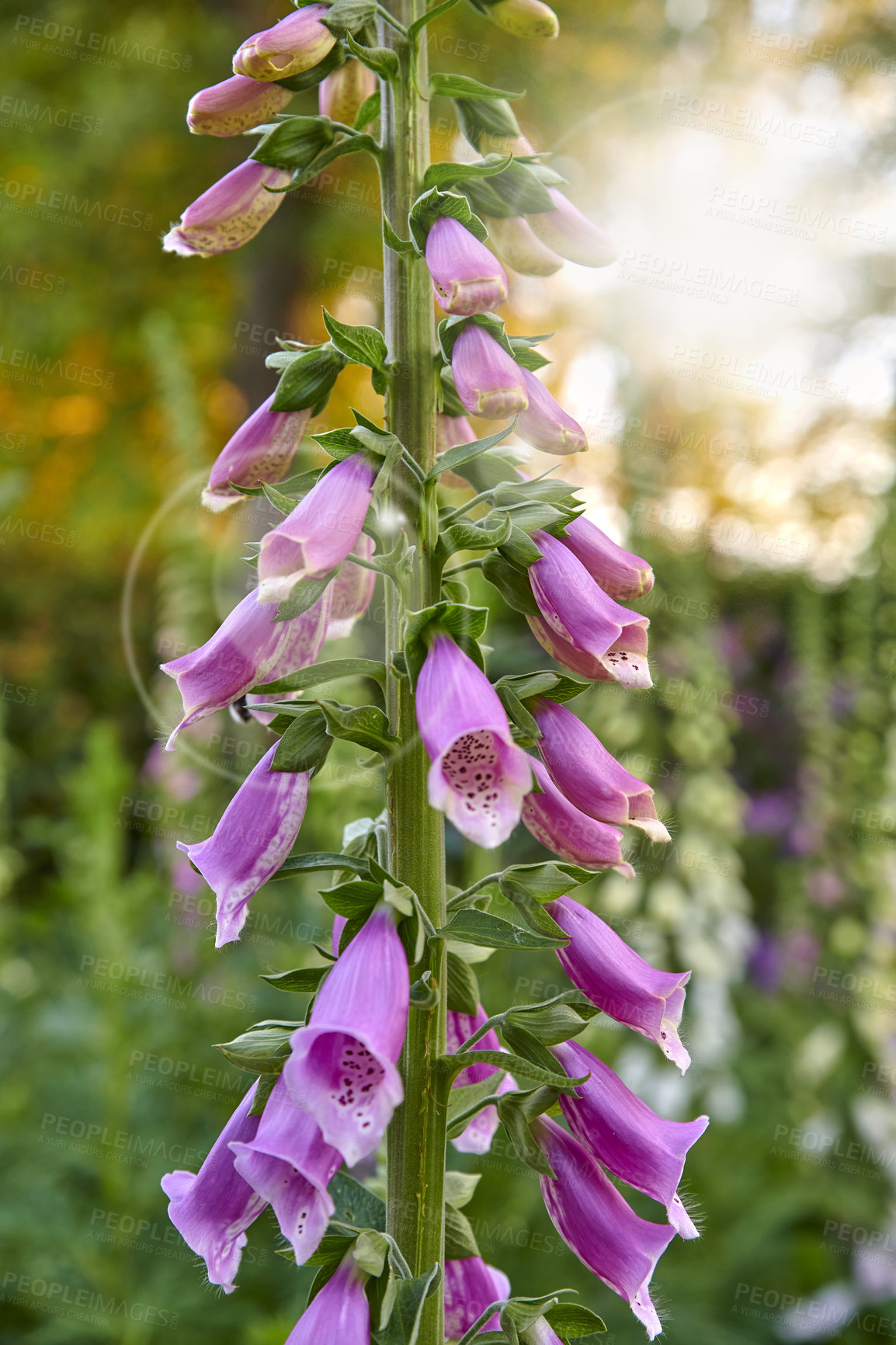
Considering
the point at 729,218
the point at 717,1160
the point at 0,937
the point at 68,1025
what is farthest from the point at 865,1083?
the point at 729,218

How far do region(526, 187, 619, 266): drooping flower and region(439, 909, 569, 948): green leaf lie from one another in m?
0.73

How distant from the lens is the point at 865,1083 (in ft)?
14.3

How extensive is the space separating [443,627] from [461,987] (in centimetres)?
39

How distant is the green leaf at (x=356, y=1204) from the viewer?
106cm

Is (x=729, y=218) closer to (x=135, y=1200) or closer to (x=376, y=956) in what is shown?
(x=135, y=1200)

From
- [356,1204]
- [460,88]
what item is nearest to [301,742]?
[356,1204]

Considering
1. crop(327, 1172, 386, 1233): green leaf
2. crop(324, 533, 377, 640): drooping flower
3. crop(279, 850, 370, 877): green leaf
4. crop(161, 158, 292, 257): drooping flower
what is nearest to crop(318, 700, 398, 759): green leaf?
crop(279, 850, 370, 877): green leaf

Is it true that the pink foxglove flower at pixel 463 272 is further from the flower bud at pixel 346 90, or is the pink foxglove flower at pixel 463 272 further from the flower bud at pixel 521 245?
the flower bud at pixel 346 90

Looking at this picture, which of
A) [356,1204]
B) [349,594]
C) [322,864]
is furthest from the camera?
[349,594]

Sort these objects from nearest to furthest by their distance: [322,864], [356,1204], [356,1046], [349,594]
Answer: [356,1046] → [322,864] → [356,1204] → [349,594]

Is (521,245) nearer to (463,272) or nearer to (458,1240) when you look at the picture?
(463,272)

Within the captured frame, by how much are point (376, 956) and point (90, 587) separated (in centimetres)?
818

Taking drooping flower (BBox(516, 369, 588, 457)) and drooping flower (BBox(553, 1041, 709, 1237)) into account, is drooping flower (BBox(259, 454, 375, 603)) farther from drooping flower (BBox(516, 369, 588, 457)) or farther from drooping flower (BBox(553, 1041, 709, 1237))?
drooping flower (BBox(553, 1041, 709, 1237))

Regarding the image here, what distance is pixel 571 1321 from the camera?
994 mm
